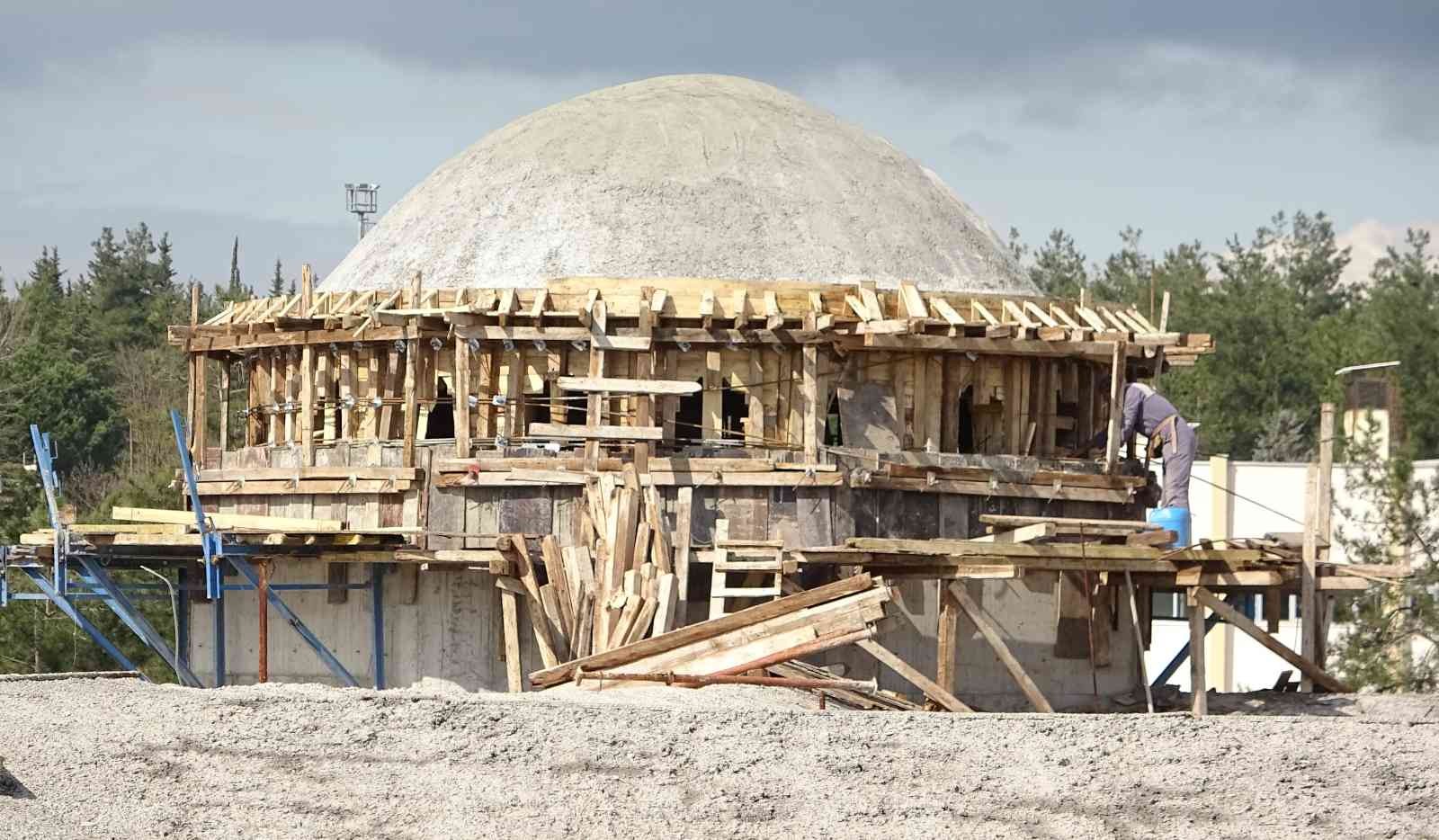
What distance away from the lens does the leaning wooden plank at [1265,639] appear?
24.8 m

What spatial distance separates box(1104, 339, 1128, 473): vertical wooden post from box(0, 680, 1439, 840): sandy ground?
731 cm

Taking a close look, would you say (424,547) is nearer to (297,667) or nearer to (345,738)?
(297,667)

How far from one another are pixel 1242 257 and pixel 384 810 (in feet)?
250

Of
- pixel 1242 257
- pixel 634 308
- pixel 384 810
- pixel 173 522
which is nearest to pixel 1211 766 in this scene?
pixel 384 810

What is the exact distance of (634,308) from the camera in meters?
26.8

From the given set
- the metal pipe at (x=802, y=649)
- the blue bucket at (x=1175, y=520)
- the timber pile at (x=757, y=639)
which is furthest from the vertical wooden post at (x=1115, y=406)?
the metal pipe at (x=802, y=649)

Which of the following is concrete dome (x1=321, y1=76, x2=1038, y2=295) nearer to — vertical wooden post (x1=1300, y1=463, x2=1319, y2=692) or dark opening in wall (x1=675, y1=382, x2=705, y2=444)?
dark opening in wall (x1=675, y1=382, x2=705, y2=444)

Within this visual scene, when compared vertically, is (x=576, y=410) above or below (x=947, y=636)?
above

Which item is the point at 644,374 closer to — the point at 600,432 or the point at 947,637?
the point at 600,432

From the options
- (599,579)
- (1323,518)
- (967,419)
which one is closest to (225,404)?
(599,579)

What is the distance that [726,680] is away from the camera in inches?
912

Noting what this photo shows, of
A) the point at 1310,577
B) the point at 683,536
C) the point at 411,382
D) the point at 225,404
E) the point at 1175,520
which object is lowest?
the point at 1310,577

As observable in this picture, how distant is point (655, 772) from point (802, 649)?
564 centimetres

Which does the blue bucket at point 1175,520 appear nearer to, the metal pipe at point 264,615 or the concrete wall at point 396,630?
the concrete wall at point 396,630
